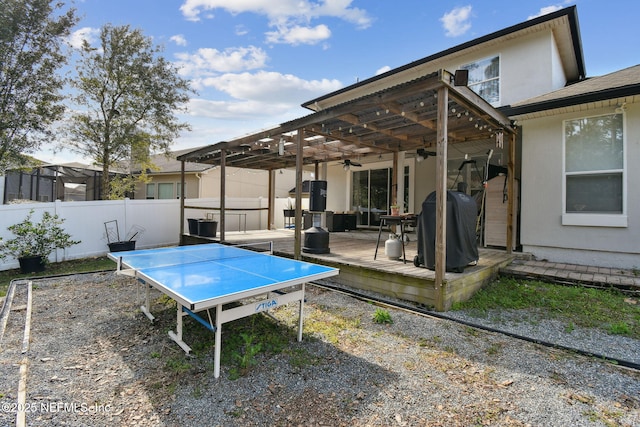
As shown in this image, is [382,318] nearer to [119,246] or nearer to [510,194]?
[510,194]

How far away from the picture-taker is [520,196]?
20.7 feet

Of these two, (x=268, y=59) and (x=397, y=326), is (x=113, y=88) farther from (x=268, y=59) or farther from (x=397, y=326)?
(x=397, y=326)


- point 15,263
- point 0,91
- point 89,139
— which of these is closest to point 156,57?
point 89,139

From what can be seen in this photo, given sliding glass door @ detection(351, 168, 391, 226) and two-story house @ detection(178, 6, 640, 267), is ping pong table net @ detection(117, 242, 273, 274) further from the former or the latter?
sliding glass door @ detection(351, 168, 391, 226)

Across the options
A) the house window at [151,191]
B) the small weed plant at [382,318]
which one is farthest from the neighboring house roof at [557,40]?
the house window at [151,191]

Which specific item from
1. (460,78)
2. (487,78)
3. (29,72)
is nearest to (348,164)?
(487,78)

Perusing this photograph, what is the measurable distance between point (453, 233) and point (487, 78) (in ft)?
18.0

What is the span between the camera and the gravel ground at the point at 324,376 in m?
2.00

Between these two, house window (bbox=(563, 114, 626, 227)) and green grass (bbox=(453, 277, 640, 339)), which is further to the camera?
house window (bbox=(563, 114, 626, 227))

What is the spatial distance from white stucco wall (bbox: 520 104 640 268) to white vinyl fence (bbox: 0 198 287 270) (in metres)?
7.60

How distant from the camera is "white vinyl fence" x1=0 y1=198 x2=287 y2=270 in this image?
21.8 ft

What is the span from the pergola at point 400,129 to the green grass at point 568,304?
3.87 feet

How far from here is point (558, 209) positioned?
18.7ft

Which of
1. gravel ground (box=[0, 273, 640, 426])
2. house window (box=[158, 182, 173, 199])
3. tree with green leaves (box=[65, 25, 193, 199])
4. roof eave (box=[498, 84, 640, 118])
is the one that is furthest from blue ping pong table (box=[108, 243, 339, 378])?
house window (box=[158, 182, 173, 199])
